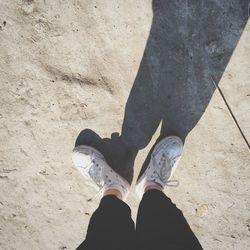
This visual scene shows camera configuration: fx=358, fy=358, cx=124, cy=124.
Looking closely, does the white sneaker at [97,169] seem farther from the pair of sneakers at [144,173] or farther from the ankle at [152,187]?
the ankle at [152,187]

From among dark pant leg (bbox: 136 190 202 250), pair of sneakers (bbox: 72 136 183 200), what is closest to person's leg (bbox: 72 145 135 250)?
pair of sneakers (bbox: 72 136 183 200)

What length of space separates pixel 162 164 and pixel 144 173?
0.16 metres

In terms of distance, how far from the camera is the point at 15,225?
303cm

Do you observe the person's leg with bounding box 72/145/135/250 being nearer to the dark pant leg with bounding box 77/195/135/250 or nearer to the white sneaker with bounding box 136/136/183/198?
the dark pant leg with bounding box 77/195/135/250

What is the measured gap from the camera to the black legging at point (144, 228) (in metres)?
2.17

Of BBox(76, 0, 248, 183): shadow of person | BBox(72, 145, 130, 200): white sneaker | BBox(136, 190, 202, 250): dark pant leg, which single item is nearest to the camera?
BBox(136, 190, 202, 250): dark pant leg

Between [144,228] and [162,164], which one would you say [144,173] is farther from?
[144,228]

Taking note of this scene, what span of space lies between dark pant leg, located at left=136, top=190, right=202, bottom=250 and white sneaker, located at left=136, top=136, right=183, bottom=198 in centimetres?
21

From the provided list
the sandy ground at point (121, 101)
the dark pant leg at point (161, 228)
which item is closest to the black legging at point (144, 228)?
the dark pant leg at point (161, 228)

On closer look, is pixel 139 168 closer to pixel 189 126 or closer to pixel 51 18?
pixel 189 126

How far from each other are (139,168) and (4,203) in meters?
1.16

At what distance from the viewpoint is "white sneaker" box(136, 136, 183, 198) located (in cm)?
274

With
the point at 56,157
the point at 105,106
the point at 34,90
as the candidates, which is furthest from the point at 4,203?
the point at 105,106

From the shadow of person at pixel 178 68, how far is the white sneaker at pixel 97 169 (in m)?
0.09
